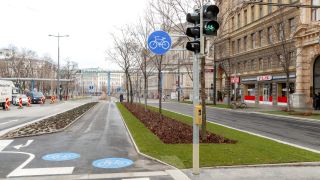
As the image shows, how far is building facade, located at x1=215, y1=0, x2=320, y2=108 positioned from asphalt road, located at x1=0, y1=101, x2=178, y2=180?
16439 millimetres

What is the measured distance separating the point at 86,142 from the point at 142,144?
7.76 ft

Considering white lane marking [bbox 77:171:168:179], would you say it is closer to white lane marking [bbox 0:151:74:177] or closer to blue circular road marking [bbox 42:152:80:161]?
white lane marking [bbox 0:151:74:177]

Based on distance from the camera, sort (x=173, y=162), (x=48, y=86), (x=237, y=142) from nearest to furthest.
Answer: (x=173, y=162)
(x=237, y=142)
(x=48, y=86)

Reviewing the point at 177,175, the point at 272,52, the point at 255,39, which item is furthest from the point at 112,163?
the point at 255,39

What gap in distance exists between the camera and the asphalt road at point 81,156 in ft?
27.5

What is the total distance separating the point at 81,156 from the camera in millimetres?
10500

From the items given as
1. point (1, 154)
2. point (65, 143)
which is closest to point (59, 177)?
point (1, 154)

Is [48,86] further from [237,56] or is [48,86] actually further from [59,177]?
[59,177]

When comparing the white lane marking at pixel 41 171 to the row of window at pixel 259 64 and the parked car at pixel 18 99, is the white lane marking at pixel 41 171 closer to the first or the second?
the row of window at pixel 259 64

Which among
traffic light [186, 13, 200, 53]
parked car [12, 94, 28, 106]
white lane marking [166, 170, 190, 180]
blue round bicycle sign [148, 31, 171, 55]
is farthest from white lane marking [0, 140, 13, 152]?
parked car [12, 94, 28, 106]

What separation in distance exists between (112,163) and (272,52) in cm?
3797

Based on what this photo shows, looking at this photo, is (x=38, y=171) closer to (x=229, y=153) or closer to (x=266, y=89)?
(x=229, y=153)

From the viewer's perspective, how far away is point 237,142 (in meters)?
12.9

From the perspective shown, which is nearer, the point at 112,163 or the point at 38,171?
the point at 38,171
